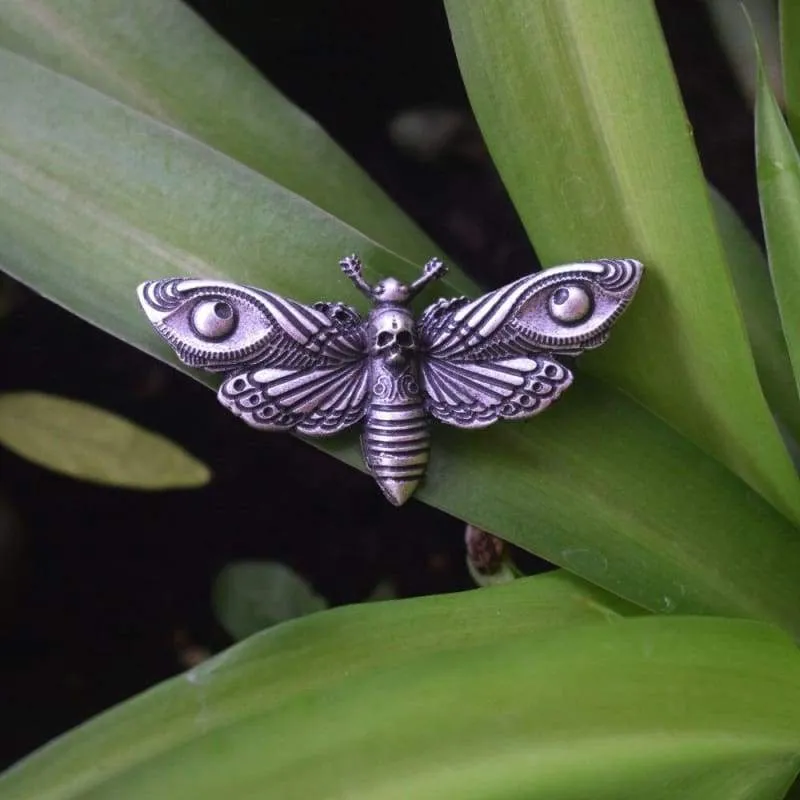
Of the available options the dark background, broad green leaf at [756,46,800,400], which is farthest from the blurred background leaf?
broad green leaf at [756,46,800,400]

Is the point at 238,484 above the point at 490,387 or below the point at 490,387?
above

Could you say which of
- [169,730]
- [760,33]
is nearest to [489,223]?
[760,33]

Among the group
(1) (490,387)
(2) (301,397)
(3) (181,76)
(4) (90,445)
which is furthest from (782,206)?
(4) (90,445)

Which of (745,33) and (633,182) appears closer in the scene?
(633,182)

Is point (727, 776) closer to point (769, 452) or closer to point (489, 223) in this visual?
point (769, 452)

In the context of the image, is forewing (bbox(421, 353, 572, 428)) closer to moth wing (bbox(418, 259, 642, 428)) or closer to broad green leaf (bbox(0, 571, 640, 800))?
moth wing (bbox(418, 259, 642, 428))

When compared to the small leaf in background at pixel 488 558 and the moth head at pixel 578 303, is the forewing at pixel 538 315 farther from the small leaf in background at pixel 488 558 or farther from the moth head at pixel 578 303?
the small leaf in background at pixel 488 558

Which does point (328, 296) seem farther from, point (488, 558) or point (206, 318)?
point (488, 558)

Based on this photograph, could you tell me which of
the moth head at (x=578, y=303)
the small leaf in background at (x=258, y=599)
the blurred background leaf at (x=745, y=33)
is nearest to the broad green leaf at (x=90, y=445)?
the small leaf in background at (x=258, y=599)
